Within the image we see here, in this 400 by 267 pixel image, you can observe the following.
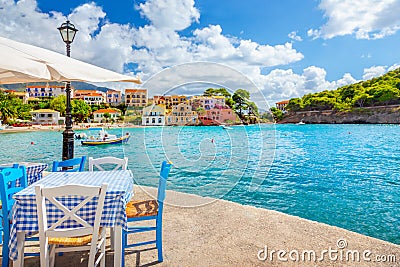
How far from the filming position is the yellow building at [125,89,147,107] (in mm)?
3750

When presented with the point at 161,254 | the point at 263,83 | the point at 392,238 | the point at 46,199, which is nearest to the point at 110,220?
the point at 46,199

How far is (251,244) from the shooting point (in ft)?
9.25

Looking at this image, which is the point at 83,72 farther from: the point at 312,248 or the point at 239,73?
the point at 312,248

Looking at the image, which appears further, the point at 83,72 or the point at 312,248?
the point at 83,72

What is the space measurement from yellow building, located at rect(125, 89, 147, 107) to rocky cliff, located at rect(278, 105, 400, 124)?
242ft

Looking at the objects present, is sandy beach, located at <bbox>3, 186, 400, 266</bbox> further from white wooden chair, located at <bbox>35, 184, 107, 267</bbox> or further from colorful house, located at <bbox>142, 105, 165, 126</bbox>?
colorful house, located at <bbox>142, 105, 165, 126</bbox>

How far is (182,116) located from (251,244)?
175 centimetres

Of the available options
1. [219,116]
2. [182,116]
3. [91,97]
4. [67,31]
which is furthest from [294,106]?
[182,116]

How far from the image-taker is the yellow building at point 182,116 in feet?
12.3

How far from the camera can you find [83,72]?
3.05m

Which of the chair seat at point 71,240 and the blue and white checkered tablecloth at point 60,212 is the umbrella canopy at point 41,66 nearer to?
the blue and white checkered tablecloth at point 60,212

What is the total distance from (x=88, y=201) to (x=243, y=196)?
305 inches

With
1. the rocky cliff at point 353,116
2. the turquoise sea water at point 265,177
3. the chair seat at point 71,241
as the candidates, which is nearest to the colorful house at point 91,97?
the rocky cliff at point 353,116

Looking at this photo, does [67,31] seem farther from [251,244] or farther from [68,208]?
[251,244]
